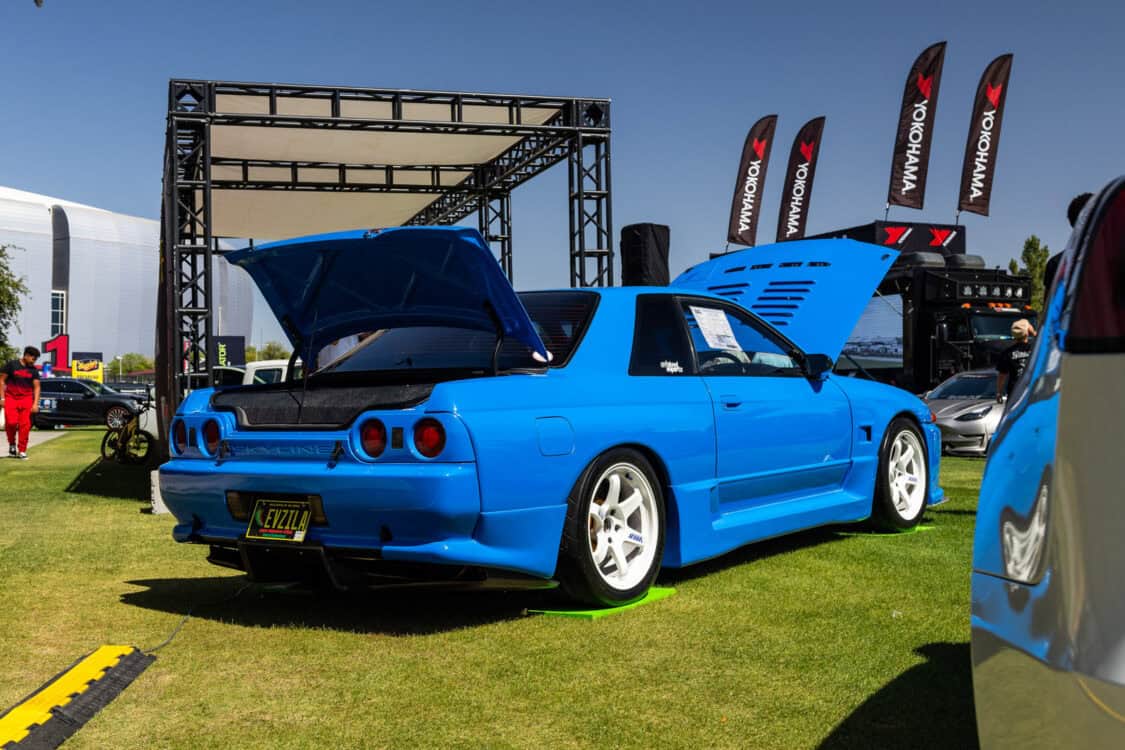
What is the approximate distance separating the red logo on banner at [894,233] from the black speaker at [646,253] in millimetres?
11185

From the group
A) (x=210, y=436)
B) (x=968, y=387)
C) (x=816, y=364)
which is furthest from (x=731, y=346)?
(x=968, y=387)

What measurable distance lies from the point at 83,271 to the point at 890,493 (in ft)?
358

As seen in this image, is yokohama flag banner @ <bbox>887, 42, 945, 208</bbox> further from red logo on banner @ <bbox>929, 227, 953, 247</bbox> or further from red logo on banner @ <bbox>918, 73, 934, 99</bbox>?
red logo on banner @ <bbox>929, 227, 953, 247</bbox>

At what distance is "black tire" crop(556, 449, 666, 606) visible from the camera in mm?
4523

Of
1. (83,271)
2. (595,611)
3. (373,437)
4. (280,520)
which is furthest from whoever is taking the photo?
(83,271)

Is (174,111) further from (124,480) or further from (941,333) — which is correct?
(941,333)

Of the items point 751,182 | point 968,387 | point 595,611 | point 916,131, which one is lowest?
point 595,611

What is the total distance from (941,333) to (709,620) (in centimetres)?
1340

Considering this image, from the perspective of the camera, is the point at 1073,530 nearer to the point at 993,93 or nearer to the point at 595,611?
the point at 595,611

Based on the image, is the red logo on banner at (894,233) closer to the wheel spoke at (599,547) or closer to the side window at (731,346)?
the side window at (731,346)

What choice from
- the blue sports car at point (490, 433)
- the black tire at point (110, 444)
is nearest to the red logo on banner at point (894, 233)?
the black tire at point (110, 444)

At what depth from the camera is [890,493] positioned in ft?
21.9

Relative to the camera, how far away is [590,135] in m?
14.7

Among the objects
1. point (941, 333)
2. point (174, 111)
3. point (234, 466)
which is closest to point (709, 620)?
point (234, 466)
